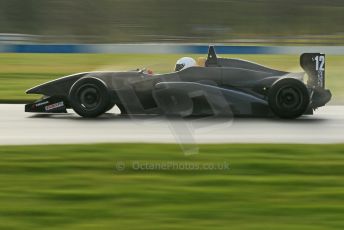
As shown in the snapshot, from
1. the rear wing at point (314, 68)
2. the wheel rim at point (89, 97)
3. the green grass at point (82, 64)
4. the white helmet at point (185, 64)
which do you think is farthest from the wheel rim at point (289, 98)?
the green grass at point (82, 64)

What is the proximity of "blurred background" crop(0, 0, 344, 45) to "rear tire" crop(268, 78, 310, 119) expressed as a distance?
20811 mm

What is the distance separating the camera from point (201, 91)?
8844 millimetres

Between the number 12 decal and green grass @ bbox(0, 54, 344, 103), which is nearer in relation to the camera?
the number 12 decal

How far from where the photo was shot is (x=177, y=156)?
6.86 metres

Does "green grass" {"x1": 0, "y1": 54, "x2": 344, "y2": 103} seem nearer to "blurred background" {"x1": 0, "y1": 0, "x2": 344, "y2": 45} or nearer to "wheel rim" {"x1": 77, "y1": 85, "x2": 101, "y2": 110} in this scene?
"wheel rim" {"x1": 77, "y1": 85, "x2": 101, "y2": 110}

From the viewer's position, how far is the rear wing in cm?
936

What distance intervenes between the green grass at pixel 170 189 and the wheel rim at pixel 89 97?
196 centimetres

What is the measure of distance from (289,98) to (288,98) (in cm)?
2

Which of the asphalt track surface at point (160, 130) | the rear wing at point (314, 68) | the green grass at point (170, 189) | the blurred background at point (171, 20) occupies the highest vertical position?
the blurred background at point (171, 20)

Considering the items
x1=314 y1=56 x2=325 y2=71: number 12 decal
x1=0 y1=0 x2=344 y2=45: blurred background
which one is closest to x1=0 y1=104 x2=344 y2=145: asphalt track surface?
x1=314 y1=56 x2=325 y2=71: number 12 decal

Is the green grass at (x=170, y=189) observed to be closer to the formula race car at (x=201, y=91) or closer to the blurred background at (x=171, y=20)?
the formula race car at (x=201, y=91)

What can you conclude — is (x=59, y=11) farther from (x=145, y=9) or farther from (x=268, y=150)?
(x=268, y=150)

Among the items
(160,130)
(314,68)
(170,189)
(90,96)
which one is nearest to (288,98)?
(314,68)

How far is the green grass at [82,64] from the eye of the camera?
1664 centimetres
